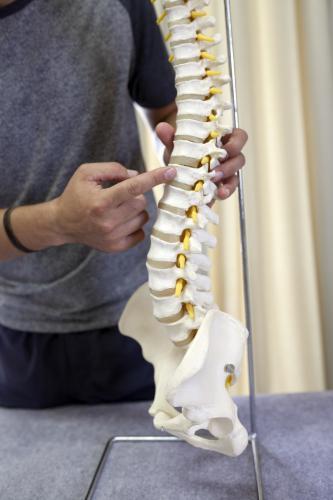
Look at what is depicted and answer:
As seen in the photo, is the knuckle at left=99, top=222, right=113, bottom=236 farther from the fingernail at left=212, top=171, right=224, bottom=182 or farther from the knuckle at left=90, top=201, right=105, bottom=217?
the fingernail at left=212, top=171, right=224, bottom=182

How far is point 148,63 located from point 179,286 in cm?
48

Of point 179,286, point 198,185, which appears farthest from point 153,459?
point 198,185

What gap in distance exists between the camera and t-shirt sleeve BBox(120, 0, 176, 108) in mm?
880

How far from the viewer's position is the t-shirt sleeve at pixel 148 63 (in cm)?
88

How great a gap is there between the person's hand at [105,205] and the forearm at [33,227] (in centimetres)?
1

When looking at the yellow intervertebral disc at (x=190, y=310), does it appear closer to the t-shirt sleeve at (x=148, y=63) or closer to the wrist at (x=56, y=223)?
the wrist at (x=56, y=223)

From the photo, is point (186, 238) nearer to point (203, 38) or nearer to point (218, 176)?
point (218, 176)

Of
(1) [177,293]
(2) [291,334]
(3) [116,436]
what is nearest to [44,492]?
(3) [116,436]

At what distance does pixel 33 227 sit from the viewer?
0.69 metres

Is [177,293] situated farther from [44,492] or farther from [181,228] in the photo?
[44,492]

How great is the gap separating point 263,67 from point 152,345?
0.97 metres

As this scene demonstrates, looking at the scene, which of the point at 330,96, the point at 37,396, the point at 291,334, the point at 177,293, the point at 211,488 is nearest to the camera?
the point at 177,293

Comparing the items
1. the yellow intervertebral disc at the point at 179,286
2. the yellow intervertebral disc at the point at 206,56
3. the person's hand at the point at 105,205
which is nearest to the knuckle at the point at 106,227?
the person's hand at the point at 105,205

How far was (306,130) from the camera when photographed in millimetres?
1429
